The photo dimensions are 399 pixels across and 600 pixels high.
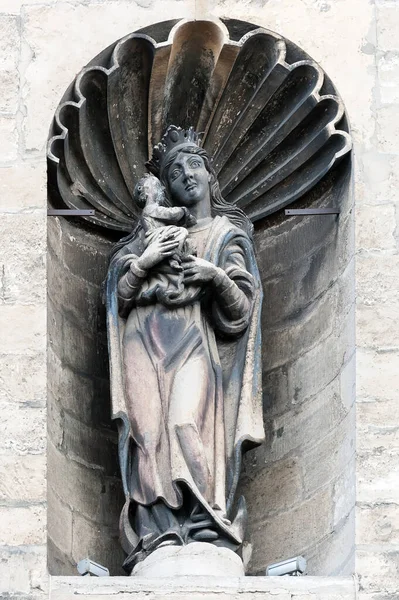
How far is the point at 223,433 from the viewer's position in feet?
32.1

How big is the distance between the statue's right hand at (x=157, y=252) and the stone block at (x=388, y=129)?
2.97 ft

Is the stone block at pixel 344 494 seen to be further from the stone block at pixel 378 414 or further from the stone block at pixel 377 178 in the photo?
the stone block at pixel 377 178

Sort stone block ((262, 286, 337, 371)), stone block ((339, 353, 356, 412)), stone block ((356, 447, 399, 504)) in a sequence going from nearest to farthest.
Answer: stone block ((356, 447, 399, 504)) → stone block ((339, 353, 356, 412)) → stone block ((262, 286, 337, 371))

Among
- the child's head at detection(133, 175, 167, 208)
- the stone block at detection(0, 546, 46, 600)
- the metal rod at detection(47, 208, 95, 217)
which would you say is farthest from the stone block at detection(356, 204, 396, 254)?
the stone block at detection(0, 546, 46, 600)

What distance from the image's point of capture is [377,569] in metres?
9.30

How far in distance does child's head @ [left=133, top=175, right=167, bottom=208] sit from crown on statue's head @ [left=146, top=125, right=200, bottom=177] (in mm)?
163

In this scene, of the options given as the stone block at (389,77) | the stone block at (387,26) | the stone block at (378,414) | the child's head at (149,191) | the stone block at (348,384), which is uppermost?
the stone block at (387,26)

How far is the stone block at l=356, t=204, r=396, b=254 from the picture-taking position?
9945 millimetres

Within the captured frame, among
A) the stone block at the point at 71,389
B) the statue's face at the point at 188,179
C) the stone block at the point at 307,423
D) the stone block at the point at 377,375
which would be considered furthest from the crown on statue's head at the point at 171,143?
the stone block at the point at 377,375

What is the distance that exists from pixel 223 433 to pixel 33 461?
765 mm

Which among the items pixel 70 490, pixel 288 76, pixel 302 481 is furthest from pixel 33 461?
pixel 288 76

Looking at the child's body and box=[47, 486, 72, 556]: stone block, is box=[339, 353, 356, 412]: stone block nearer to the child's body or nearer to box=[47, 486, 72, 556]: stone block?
the child's body

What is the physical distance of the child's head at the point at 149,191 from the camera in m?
10.2

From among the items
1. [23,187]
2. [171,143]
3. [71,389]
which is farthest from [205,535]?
[171,143]
